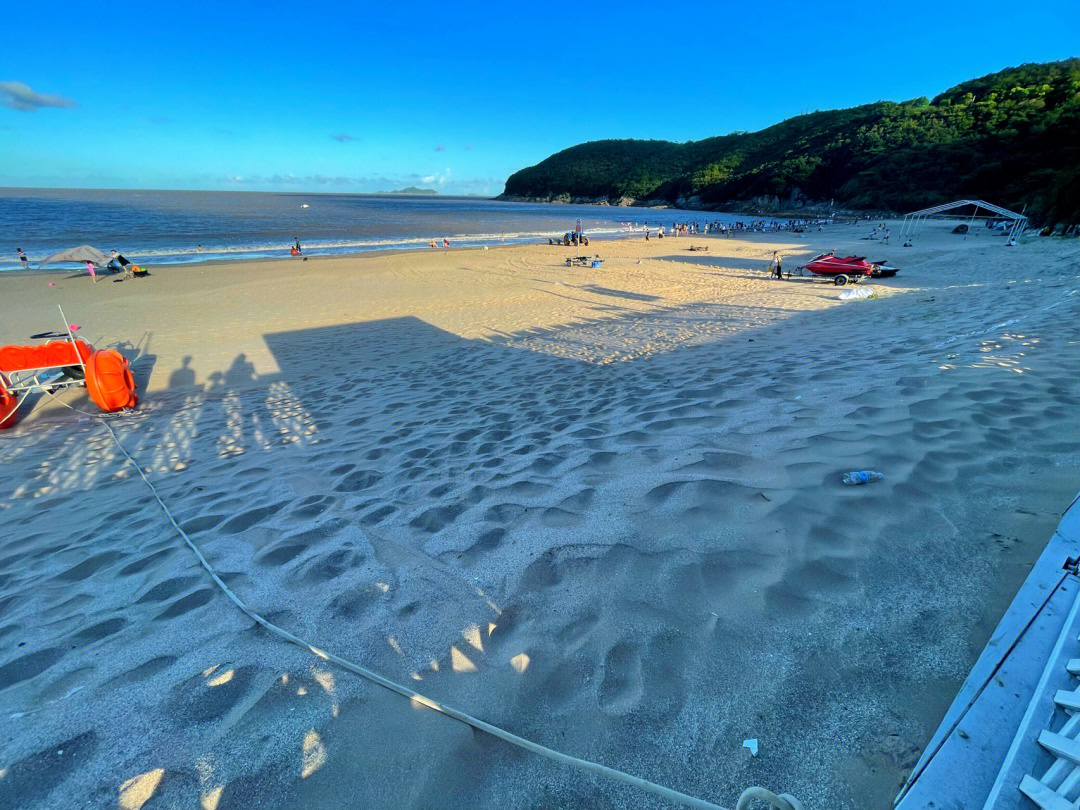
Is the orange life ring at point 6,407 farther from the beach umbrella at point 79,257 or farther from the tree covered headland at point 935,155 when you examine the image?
the tree covered headland at point 935,155

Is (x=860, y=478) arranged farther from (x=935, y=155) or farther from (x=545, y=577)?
(x=935, y=155)

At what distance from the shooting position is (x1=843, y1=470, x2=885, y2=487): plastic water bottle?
9.04 feet

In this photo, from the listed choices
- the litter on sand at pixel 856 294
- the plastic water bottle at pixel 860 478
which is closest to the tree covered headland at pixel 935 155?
the litter on sand at pixel 856 294

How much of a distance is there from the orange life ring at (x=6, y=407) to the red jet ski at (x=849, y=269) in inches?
760

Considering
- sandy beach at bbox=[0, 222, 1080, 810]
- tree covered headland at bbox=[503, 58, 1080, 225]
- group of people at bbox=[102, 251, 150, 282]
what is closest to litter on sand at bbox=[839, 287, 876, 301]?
sandy beach at bbox=[0, 222, 1080, 810]

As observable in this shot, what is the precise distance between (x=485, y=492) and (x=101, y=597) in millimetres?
2371

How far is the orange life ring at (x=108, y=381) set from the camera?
6.61 m

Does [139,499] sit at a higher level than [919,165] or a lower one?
lower

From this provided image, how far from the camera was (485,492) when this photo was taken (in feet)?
11.1

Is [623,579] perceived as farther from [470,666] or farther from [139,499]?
[139,499]

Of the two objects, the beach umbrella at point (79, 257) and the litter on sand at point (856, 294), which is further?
the beach umbrella at point (79, 257)

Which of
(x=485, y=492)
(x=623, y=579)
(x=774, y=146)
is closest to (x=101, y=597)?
(x=485, y=492)

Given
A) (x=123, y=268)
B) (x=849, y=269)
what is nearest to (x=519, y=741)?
(x=849, y=269)

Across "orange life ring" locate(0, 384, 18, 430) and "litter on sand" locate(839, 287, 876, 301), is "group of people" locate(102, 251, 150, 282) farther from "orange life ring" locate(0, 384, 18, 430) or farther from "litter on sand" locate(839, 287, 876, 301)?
"litter on sand" locate(839, 287, 876, 301)
